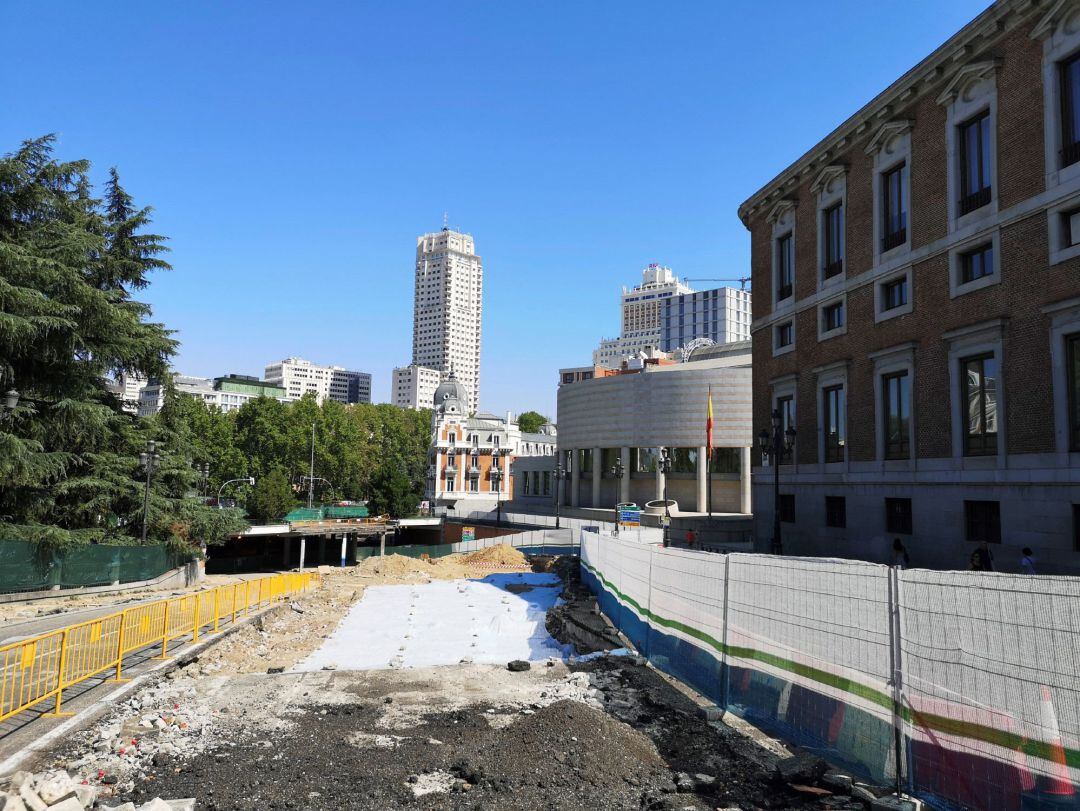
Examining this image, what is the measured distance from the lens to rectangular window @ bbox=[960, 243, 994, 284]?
21.5 meters

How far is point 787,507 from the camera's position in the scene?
103ft

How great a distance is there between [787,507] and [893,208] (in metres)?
12.6

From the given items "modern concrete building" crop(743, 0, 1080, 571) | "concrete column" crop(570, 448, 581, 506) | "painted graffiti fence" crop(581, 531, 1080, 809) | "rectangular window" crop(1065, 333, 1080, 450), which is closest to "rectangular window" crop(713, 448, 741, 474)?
"concrete column" crop(570, 448, 581, 506)

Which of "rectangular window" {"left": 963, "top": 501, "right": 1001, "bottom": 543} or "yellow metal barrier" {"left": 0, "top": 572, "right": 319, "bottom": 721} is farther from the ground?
"rectangular window" {"left": 963, "top": 501, "right": 1001, "bottom": 543}

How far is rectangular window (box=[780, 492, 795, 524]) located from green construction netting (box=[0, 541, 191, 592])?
1014 inches

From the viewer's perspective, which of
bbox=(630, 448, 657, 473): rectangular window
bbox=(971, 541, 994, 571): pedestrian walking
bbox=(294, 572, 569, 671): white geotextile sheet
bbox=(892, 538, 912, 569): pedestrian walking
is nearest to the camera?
bbox=(294, 572, 569, 671): white geotextile sheet

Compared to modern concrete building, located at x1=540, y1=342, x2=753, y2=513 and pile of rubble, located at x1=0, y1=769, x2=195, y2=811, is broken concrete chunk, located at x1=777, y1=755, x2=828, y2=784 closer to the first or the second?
pile of rubble, located at x1=0, y1=769, x2=195, y2=811

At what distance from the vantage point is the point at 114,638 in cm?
1274

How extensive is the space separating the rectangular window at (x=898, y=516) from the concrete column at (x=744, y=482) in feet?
101

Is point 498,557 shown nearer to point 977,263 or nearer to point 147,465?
point 147,465

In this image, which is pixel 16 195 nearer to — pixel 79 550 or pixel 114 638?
pixel 79 550

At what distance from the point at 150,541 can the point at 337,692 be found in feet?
76.1

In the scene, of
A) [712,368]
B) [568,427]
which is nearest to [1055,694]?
[712,368]

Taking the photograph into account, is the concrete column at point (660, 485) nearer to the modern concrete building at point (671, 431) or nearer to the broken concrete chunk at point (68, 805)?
the modern concrete building at point (671, 431)
